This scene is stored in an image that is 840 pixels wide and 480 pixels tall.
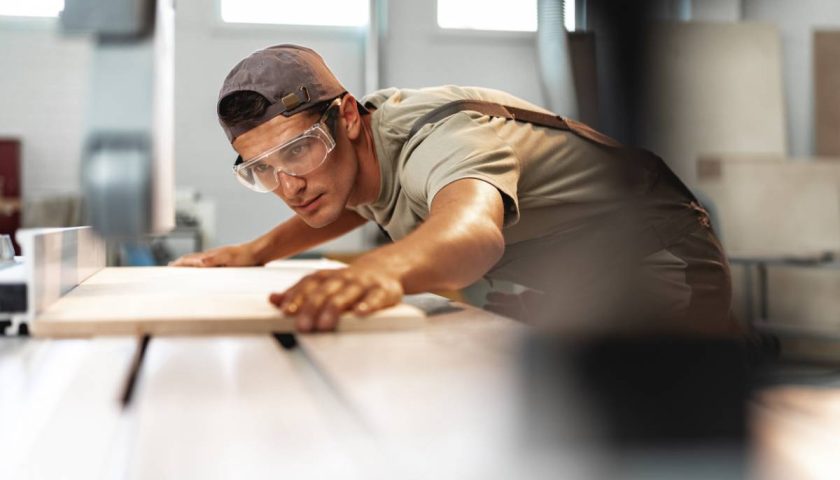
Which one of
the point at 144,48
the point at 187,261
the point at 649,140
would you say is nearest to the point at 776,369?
the point at 649,140

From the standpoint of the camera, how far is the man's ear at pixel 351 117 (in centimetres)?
136

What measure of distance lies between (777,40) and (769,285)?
0.09m

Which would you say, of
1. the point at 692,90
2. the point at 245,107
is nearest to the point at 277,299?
the point at 245,107

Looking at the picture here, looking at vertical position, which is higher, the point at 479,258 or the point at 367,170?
the point at 367,170

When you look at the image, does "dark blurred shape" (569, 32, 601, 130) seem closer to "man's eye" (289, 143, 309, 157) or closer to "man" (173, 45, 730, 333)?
"man" (173, 45, 730, 333)

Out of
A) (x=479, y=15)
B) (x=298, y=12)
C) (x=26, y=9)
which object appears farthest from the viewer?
(x=479, y=15)

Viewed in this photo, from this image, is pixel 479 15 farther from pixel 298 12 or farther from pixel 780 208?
pixel 780 208

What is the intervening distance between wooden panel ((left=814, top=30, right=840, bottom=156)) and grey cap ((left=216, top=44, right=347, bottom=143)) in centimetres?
110

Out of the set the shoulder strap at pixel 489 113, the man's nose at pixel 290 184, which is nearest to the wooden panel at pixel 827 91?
the shoulder strap at pixel 489 113

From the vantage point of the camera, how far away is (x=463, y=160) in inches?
40.1

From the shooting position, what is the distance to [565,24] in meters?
0.17

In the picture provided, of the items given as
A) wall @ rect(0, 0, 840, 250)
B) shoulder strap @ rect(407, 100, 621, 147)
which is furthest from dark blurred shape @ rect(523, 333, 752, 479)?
wall @ rect(0, 0, 840, 250)

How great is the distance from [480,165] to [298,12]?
4.92 m

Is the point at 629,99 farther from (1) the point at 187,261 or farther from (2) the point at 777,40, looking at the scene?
(1) the point at 187,261
